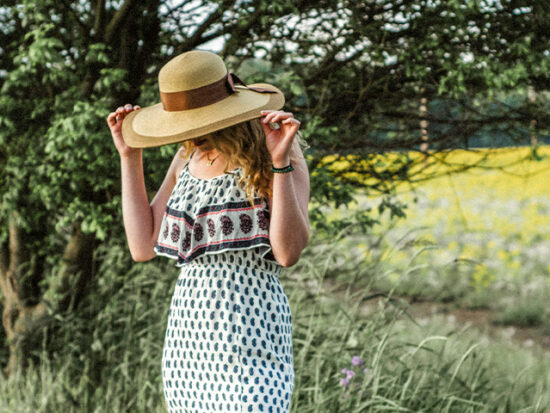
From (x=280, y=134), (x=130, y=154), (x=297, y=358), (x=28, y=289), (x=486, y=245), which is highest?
(x=280, y=134)

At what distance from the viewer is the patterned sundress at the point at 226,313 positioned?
165cm

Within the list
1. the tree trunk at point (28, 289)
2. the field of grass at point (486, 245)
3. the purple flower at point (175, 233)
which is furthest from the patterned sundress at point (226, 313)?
the tree trunk at point (28, 289)

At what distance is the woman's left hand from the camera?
4.86ft

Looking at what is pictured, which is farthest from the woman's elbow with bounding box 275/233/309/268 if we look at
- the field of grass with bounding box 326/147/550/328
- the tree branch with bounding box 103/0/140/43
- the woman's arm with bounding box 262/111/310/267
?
the tree branch with bounding box 103/0/140/43

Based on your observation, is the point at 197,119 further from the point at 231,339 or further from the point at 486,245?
the point at 486,245

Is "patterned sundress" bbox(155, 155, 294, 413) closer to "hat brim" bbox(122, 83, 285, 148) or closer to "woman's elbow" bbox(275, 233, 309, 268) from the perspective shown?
"woman's elbow" bbox(275, 233, 309, 268)

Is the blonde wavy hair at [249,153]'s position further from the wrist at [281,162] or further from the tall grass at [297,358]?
the tall grass at [297,358]

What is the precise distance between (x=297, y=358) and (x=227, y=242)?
1.66 metres

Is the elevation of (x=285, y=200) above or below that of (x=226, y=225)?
above

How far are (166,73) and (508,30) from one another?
2.14 metres

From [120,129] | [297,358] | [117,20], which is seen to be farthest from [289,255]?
[117,20]

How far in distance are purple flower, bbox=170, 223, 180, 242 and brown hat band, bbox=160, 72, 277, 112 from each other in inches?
12.8

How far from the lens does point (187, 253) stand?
1.76 meters

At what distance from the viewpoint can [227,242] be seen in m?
1.69
